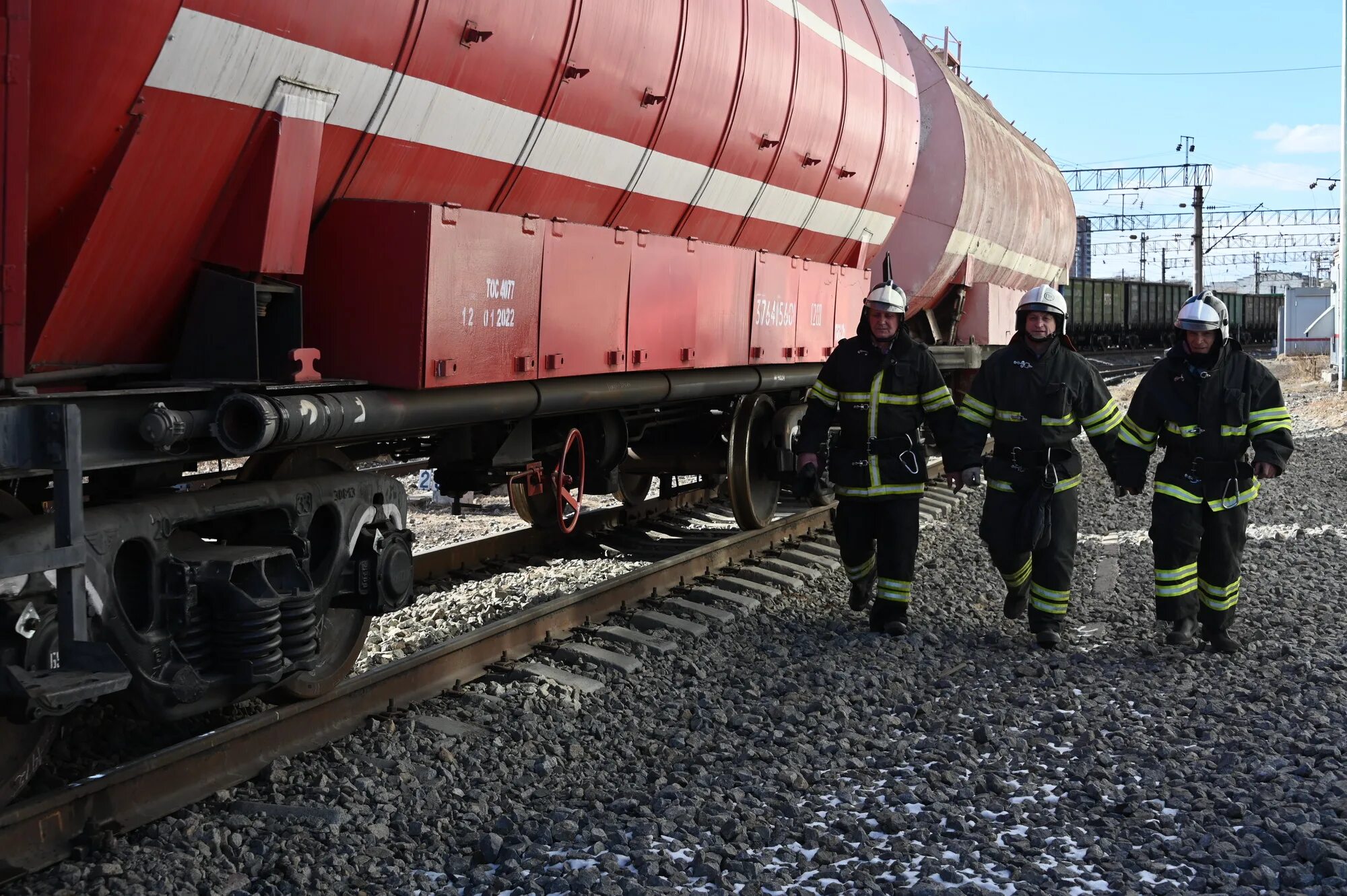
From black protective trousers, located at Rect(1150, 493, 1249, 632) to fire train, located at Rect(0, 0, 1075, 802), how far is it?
95.8 inches

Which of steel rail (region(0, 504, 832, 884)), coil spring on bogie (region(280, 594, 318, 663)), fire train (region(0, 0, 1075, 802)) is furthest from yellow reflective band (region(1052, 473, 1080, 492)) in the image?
coil spring on bogie (region(280, 594, 318, 663))

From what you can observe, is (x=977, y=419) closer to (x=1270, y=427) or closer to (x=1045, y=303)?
(x=1045, y=303)

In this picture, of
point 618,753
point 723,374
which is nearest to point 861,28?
point 723,374

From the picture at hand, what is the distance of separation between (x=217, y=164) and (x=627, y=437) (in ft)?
11.3

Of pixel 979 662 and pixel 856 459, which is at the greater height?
pixel 856 459

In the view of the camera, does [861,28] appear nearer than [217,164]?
No

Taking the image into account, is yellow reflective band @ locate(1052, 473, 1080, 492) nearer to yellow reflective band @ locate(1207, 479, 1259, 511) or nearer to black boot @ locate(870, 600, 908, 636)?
yellow reflective band @ locate(1207, 479, 1259, 511)

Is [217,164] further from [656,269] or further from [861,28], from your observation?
[861,28]

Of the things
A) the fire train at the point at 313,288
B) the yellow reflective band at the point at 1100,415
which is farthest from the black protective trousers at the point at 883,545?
the fire train at the point at 313,288

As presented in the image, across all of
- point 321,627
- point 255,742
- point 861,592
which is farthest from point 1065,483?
point 255,742

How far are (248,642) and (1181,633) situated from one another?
4450mm

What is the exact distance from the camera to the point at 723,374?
7.07 metres

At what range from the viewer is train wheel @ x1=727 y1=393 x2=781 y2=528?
7.93m

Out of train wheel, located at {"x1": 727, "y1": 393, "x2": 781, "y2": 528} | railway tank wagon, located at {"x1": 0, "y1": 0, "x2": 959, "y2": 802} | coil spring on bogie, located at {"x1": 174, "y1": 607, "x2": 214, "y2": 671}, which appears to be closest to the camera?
railway tank wagon, located at {"x1": 0, "y1": 0, "x2": 959, "y2": 802}
